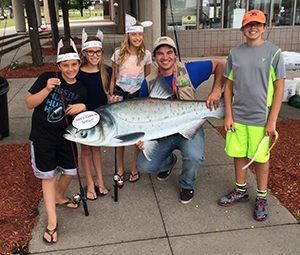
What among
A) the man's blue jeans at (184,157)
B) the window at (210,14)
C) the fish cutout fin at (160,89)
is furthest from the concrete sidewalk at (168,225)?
the window at (210,14)

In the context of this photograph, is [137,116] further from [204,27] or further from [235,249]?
[204,27]

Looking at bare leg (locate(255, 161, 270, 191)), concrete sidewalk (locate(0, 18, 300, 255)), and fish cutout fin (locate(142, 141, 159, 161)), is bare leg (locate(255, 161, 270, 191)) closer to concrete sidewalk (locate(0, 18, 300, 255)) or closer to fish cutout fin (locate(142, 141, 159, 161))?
concrete sidewalk (locate(0, 18, 300, 255))

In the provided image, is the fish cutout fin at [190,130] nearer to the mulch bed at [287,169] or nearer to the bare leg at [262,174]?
the bare leg at [262,174]

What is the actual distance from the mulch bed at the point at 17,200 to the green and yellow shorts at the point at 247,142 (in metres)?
2.09

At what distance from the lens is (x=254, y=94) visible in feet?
9.32

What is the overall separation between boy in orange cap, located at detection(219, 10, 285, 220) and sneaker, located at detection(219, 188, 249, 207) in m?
0.22

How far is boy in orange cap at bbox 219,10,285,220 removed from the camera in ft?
9.00

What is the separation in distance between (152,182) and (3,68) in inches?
366

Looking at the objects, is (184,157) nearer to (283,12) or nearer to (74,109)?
(74,109)

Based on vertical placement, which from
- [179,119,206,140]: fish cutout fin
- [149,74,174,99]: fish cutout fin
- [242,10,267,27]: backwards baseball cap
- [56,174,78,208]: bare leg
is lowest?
[56,174,78,208]: bare leg

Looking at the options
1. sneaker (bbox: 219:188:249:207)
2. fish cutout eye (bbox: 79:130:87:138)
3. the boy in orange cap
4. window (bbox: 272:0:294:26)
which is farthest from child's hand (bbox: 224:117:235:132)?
window (bbox: 272:0:294:26)

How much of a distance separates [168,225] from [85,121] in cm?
129

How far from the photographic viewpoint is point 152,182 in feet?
12.6

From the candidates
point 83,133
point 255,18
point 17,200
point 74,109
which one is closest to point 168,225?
point 83,133
